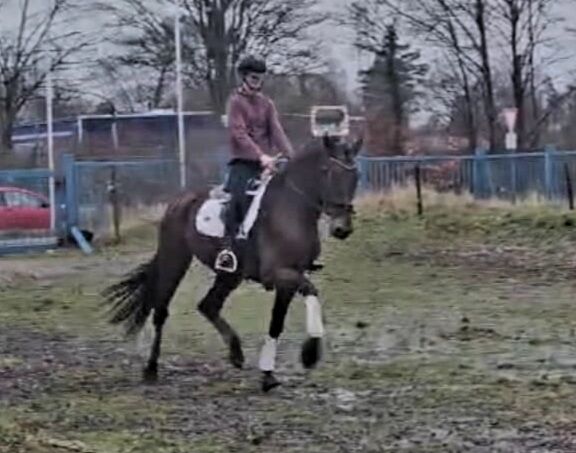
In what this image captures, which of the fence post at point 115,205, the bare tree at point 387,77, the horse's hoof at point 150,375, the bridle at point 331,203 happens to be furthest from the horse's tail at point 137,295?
the bare tree at point 387,77

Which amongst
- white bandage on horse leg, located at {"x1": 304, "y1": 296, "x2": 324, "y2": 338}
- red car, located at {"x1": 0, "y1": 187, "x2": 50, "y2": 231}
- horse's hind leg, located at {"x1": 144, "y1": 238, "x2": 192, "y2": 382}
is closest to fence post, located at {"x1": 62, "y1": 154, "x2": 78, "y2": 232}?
red car, located at {"x1": 0, "y1": 187, "x2": 50, "y2": 231}

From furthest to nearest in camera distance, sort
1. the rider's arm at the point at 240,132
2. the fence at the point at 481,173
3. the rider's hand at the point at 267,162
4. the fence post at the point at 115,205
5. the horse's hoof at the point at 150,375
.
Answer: the fence at the point at 481,173, the fence post at the point at 115,205, the horse's hoof at the point at 150,375, the rider's arm at the point at 240,132, the rider's hand at the point at 267,162

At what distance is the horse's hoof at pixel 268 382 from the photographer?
1084 cm

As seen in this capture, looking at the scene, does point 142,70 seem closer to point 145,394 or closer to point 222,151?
point 222,151

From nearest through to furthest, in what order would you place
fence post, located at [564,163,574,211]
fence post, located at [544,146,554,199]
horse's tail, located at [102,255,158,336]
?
horse's tail, located at [102,255,158,336] → fence post, located at [564,163,574,211] → fence post, located at [544,146,554,199]

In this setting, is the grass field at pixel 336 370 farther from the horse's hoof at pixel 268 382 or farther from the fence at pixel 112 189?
Answer: the fence at pixel 112 189

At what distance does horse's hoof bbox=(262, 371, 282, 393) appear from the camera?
35.6 ft

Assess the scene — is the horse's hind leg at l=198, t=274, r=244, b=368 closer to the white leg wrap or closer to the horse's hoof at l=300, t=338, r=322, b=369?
the white leg wrap

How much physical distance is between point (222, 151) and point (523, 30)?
53.3 ft

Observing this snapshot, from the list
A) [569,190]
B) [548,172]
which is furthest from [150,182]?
[569,190]

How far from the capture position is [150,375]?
11.8 meters

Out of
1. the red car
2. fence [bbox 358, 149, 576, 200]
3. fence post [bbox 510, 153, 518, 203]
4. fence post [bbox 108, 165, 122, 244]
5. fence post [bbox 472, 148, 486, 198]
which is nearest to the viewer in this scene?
the red car

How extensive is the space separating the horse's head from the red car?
21269 millimetres

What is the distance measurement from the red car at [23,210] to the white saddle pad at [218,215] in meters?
20.1
